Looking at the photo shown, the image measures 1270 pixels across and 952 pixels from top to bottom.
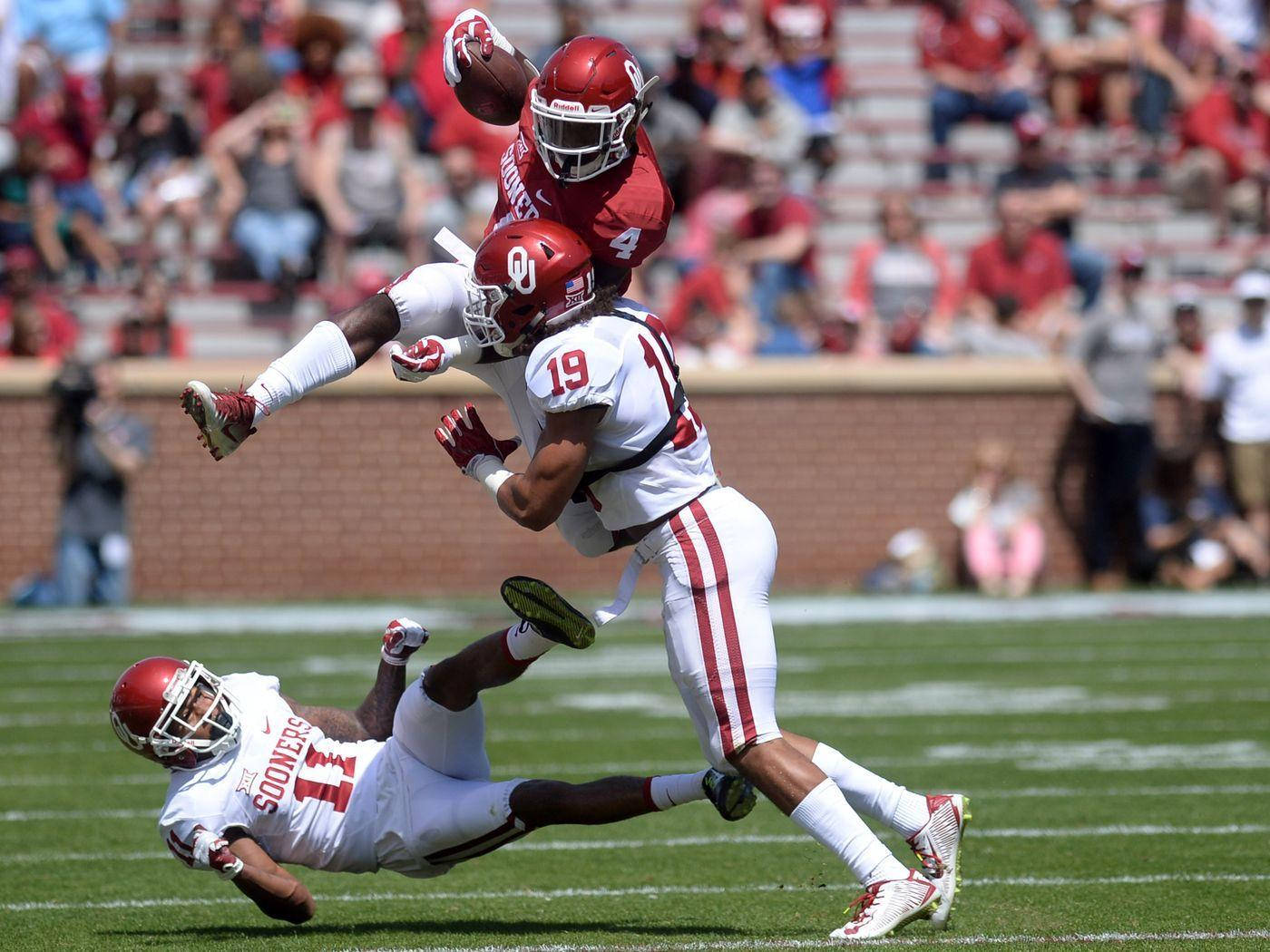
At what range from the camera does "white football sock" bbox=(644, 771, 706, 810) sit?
528cm

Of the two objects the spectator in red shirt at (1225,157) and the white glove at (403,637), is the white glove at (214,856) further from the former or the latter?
the spectator in red shirt at (1225,157)

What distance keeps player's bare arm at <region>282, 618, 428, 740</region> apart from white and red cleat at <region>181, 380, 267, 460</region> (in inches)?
30.5

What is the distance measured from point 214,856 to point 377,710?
2.56ft

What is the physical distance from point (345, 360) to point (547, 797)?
1254 mm

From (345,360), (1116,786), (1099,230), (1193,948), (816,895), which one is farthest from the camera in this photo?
(1099,230)

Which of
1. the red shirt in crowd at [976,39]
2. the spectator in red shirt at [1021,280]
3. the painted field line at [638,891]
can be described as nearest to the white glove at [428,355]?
the painted field line at [638,891]

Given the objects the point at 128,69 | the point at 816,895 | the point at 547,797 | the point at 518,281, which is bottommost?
the point at 128,69

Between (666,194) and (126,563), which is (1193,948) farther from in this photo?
(126,563)

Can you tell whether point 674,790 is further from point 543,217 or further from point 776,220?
point 776,220

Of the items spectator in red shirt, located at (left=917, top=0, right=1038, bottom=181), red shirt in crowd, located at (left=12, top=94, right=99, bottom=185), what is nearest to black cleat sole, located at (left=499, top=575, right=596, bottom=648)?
red shirt in crowd, located at (left=12, top=94, right=99, bottom=185)

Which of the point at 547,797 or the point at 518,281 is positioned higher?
the point at 518,281

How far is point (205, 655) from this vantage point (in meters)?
10.6

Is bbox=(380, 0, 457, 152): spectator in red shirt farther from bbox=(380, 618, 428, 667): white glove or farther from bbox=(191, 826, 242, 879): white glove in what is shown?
bbox=(191, 826, 242, 879): white glove

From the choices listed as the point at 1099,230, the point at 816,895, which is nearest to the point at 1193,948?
the point at 816,895
